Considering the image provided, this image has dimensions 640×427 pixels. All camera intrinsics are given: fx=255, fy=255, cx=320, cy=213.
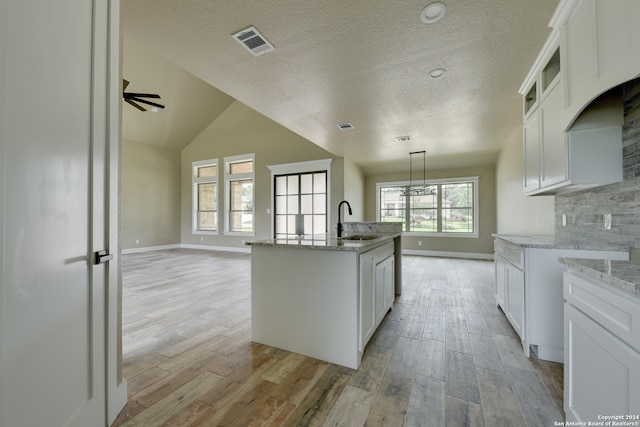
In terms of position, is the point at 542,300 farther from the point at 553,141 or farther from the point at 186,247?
the point at 186,247

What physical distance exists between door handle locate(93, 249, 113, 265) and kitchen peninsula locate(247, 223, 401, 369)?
110 cm

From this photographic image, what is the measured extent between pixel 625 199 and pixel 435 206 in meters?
5.79

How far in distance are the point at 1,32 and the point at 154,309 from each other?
305 cm

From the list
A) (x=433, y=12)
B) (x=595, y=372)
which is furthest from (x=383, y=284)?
(x=433, y=12)

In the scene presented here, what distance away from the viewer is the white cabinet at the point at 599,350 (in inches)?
33.7

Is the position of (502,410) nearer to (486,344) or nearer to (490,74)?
(486,344)

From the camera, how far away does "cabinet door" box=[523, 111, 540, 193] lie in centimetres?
248

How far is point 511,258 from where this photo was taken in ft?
7.82

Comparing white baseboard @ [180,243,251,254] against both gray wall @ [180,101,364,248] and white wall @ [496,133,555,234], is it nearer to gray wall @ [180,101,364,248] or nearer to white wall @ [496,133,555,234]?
gray wall @ [180,101,364,248]

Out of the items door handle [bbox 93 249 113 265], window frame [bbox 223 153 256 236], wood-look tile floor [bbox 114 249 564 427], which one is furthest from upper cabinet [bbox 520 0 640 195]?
window frame [bbox 223 153 256 236]

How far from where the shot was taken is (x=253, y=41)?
2.22m

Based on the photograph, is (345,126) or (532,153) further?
(345,126)

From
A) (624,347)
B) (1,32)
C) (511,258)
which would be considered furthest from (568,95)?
(1,32)

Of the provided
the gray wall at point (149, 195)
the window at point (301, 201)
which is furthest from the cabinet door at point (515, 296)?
the gray wall at point (149, 195)
